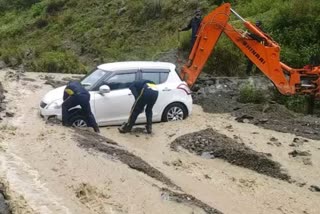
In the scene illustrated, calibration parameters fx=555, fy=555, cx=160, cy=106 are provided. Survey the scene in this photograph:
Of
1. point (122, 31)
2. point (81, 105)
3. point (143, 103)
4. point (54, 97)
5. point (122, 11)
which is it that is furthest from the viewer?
point (122, 11)

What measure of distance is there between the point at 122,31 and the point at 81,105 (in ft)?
61.4

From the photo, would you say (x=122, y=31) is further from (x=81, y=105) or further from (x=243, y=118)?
(x=81, y=105)

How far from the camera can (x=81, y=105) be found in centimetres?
1121

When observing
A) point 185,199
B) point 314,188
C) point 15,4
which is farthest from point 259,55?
point 15,4

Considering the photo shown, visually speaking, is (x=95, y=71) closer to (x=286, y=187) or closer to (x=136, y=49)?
(x=286, y=187)

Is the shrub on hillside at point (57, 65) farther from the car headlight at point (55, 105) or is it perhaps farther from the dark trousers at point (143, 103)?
the dark trousers at point (143, 103)

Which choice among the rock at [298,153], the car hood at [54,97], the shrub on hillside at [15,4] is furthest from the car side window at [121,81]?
the shrub on hillside at [15,4]

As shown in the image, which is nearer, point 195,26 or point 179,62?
point 195,26

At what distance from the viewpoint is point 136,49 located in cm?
2694

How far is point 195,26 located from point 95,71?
18.4ft

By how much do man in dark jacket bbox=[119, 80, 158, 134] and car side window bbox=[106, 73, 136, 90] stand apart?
71 cm

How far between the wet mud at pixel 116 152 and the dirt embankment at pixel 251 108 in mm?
4260

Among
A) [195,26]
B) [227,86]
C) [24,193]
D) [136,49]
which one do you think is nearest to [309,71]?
[227,86]

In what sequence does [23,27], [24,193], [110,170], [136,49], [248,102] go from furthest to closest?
[23,27] → [136,49] → [248,102] → [110,170] → [24,193]
